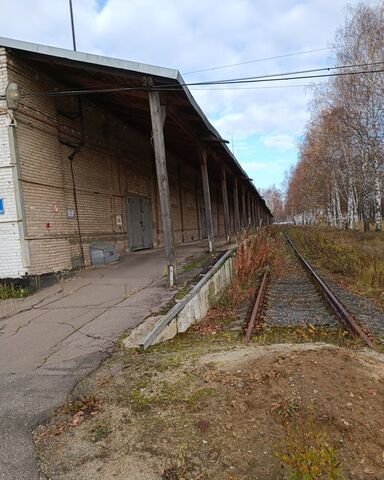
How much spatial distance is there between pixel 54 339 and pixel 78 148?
7057 millimetres

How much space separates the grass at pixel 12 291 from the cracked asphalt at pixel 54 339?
1.15 feet

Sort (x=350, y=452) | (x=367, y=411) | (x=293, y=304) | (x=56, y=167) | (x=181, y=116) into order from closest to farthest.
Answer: (x=350, y=452)
(x=367, y=411)
(x=293, y=304)
(x=56, y=167)
(x=181, y=116)

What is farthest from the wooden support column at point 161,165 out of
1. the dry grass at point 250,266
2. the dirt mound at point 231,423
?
the dirt mound at point 231,423

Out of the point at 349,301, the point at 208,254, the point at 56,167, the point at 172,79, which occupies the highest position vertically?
the point at 172,79

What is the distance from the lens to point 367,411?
3.02 m

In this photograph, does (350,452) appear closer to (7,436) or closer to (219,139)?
(7,436)

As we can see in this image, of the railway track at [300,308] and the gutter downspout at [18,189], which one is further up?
the gutter downspout at [18,189]

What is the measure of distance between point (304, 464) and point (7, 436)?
2.35 meters

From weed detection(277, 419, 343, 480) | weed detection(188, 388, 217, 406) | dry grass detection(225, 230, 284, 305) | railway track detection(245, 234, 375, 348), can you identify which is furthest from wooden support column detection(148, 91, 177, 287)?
weed detection(277, 419, 343, 480)

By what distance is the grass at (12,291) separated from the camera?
8305mm

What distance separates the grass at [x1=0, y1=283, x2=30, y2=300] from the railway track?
16.3ft

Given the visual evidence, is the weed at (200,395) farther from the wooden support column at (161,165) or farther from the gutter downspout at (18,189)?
the gutter downspout at (18,189)

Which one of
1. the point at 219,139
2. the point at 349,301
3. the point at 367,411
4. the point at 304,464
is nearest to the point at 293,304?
the point at 349,301

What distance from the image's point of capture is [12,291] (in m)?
8.37
